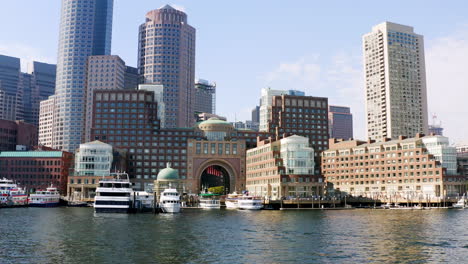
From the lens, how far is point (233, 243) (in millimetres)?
77688

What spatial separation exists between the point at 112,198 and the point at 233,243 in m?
69.1

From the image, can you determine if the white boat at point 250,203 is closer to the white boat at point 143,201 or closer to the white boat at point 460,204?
the white boat at point 143,201

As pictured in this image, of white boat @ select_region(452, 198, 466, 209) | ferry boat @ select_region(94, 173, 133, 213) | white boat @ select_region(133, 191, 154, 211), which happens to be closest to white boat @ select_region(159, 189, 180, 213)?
white boat @ select_region(133, 191, 154, 211)

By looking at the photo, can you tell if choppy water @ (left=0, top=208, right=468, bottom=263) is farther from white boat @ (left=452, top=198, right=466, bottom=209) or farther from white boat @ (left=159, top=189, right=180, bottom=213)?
white boat @ (left=452, top=198, right=466, bottom=209)

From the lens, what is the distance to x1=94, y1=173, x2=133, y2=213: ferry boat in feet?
448

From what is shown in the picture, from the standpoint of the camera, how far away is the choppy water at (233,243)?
206 feet

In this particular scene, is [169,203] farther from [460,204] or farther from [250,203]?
[460,204]

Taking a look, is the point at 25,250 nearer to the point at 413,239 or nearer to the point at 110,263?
the point at 110,263

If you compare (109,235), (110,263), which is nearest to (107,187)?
(109,235)

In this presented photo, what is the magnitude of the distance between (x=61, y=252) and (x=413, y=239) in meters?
55.7

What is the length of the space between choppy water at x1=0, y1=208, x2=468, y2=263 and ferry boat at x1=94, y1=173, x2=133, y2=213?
2849cm

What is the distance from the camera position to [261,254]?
218 ft

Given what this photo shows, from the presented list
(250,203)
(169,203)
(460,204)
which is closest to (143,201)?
(169,203)

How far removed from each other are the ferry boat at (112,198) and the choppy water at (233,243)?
28.5 m
